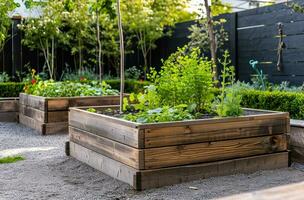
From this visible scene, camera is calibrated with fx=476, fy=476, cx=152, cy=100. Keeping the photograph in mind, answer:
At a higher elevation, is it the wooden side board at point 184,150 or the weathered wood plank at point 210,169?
the wooden side board at point 184,150

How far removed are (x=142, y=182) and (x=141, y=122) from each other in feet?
1.77

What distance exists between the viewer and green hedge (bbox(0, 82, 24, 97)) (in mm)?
8633

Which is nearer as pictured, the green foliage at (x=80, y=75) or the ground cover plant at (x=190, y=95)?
the ground cover plant at (x=190, y=95)

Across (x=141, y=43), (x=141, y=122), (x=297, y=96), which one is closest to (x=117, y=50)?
(x=141, y=43)

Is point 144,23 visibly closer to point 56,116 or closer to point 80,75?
point 80,75

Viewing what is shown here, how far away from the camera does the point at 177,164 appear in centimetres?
390

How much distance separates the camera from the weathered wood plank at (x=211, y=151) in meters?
3.80

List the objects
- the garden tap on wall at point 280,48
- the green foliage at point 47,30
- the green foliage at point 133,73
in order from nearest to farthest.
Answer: the garden tap on wall at point 280,48 < the green foliage at point 47,30 < the green foliage at point 133,73

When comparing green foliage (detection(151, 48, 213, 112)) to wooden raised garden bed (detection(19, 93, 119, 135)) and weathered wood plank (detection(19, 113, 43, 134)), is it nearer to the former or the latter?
wooden raised garden bed (detection(19, 93, 119, 135))

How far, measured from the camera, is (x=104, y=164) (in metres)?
4.31

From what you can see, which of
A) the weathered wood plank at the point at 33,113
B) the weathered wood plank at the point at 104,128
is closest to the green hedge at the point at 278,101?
the weathered wood plank at the point at 104,128

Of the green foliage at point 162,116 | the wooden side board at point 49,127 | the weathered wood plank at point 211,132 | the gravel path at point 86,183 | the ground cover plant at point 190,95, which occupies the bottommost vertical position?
the gravel path at point 86,183

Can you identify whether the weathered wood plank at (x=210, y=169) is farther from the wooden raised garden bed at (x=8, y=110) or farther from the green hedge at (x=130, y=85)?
the green hedge at (x=130, y=85)

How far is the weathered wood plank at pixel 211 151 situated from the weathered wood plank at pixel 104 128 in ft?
0.55
